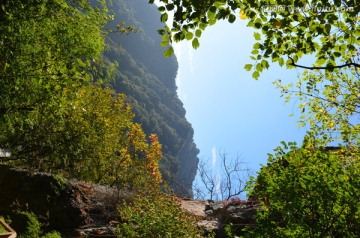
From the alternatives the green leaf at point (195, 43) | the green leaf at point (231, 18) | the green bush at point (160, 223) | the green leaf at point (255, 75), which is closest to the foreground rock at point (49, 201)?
the green bush at point (160, 223)

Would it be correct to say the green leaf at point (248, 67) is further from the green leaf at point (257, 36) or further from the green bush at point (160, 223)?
the green bush at point (160, 223)

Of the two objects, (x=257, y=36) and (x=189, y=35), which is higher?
(x=257, y=36)

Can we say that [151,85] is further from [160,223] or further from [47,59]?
[47,59]

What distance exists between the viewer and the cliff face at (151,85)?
11182 centimetres

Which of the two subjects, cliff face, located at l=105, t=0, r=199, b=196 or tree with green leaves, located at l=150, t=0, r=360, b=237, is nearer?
tree with green leaves, located at l=150, t=0, r=360, b=237

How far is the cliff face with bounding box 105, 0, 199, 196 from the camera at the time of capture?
112m

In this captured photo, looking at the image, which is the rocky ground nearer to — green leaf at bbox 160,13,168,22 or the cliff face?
green leaf at bbox 160,13,168,22

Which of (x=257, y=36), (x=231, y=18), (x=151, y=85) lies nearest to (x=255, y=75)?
(x=257, y=36)

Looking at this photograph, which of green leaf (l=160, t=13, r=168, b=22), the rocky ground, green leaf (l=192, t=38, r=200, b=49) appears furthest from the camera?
the rocky ground

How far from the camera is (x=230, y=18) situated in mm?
5191

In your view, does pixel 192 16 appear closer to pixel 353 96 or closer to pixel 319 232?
pixel 319 232

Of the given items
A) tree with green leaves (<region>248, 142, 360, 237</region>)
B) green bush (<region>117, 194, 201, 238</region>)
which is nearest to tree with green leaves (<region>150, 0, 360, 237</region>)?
tree with green leaves (<region>248, 142, 360, 237</region>)

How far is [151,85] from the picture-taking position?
14112 cm

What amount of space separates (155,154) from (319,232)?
31439mm
